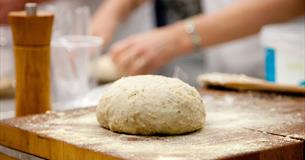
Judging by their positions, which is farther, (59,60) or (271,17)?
(271,17)

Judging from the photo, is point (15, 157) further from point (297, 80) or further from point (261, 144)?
point (297, 80)

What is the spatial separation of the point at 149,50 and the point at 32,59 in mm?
835

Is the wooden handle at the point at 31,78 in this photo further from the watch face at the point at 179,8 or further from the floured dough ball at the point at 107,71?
the watch face at the point at 179,8

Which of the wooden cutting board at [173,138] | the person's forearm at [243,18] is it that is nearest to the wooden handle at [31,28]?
the wooden cutting board at [173,138]

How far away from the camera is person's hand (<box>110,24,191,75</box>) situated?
1936 mm

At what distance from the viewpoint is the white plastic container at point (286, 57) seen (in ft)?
5.00

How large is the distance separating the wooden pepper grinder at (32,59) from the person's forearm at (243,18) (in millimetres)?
860

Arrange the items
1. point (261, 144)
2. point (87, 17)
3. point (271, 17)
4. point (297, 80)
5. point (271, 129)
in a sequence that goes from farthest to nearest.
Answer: point (271, 17) → point (87, 17) → point (297, 80) → point (271, 129) → point (261, 144)

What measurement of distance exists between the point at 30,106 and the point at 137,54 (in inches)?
30.6

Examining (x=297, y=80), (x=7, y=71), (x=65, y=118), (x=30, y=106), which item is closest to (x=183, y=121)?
(x=65, y=118)

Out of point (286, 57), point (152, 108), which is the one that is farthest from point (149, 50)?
point (152, 108)

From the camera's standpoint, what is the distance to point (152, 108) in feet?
3.29

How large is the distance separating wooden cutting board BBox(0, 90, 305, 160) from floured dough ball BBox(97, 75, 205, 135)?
0.05ft

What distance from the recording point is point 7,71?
5.21ft
